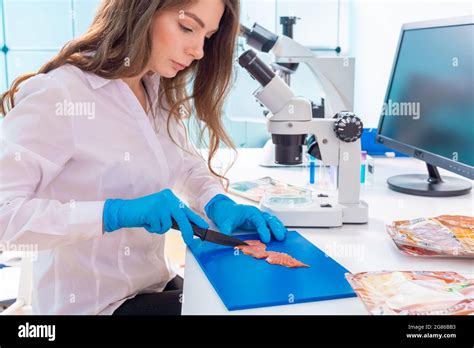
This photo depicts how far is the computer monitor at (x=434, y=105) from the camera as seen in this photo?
1.50 metres

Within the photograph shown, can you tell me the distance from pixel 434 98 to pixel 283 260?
86 centimetres

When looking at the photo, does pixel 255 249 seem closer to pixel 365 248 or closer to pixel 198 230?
pixel 198 230

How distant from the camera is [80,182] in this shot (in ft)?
4.22

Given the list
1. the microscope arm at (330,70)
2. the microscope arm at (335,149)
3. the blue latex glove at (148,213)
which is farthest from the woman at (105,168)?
the microscope arm at (330,70)

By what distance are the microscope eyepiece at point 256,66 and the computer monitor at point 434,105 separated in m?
0.57

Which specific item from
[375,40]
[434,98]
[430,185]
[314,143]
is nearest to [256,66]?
[314,143]

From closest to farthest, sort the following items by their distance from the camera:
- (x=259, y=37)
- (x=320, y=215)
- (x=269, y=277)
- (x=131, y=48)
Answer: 1. (x=269, y=277)
2. (x=131, y=48)
3. (x=320, y=215)
4. (x=259, y=37)

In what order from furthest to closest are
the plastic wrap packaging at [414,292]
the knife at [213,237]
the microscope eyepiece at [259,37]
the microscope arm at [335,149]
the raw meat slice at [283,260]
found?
the microscope eyepiece at [259,37], the microscope arm at [335,149], the knife at [213,237], the raw meat slice at [283,260], the plastic wrap packaging at [414,292]

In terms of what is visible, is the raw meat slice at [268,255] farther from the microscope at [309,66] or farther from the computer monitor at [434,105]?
the microscope at [309,66]

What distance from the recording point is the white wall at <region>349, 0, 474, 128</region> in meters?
3.34
